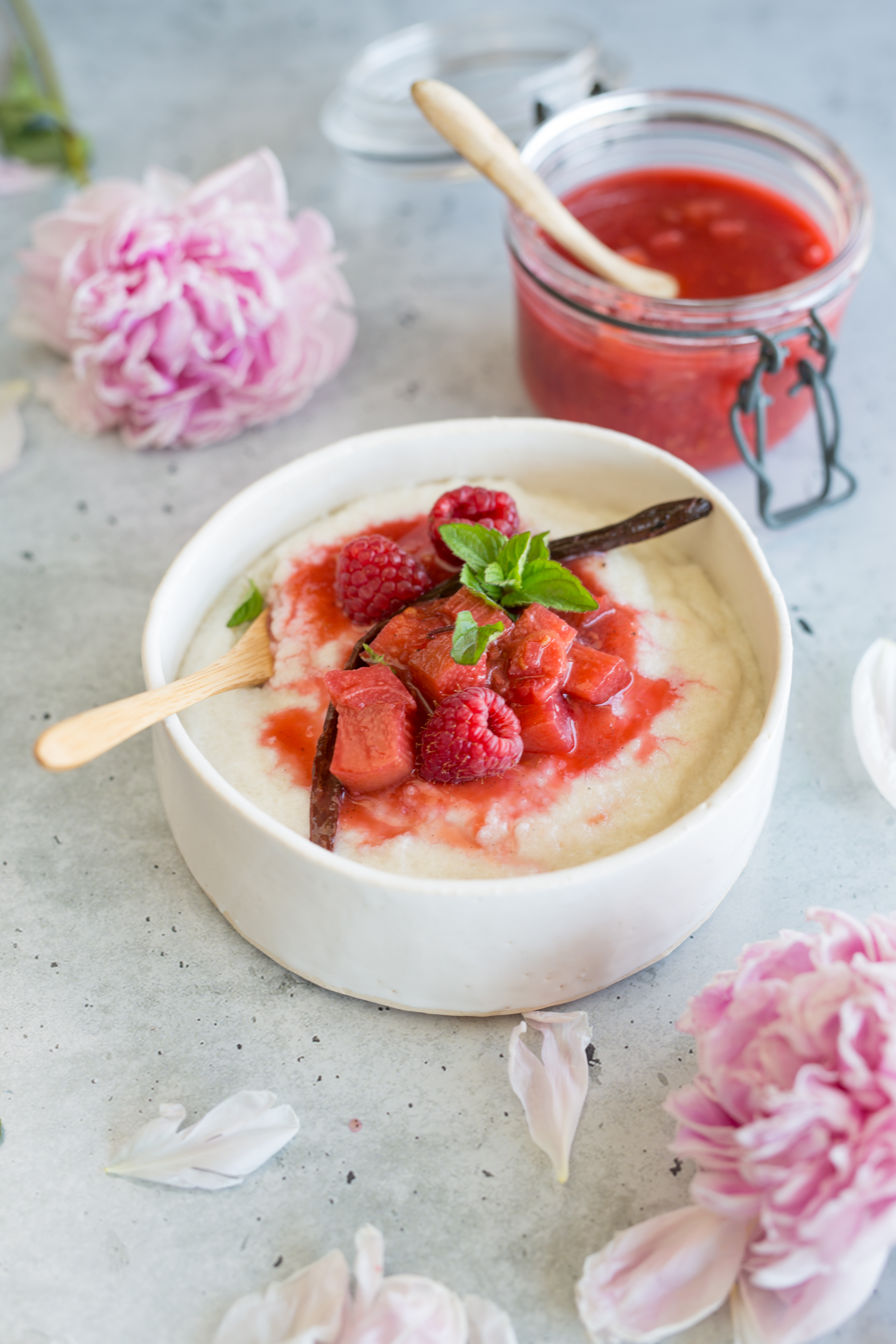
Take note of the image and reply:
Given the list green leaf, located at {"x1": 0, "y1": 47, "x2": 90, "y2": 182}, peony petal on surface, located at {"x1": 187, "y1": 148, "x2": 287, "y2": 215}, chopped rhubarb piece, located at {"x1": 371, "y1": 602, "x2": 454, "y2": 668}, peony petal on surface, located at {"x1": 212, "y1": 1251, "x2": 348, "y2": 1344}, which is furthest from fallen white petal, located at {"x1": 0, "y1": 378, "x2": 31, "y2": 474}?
peony petal on surface, located at {"x1": 212, "y1": 1251, "x2": 348, "y2": 1344}

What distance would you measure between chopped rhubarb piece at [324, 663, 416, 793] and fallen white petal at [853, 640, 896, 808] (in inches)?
32.3

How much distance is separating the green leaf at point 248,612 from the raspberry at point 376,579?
158mm

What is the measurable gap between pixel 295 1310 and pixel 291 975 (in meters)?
0.46

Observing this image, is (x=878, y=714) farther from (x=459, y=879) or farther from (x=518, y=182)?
(x=518, y=182)

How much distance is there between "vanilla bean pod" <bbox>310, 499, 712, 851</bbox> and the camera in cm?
163

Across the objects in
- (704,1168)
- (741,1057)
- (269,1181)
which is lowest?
(269,1181)

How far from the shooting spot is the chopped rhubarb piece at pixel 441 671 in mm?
1617

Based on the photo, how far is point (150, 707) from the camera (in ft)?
5.25

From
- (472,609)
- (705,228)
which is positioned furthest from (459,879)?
(705,228)

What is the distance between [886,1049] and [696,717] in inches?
22.8

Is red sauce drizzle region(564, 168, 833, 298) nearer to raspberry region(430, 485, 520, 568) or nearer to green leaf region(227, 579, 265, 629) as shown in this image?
raspberry region(430, 485, 520, 568)

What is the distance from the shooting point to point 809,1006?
135 cm

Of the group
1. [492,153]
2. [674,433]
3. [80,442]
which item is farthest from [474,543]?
[80,442]

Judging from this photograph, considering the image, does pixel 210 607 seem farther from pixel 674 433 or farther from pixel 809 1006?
pixel 809 1006
